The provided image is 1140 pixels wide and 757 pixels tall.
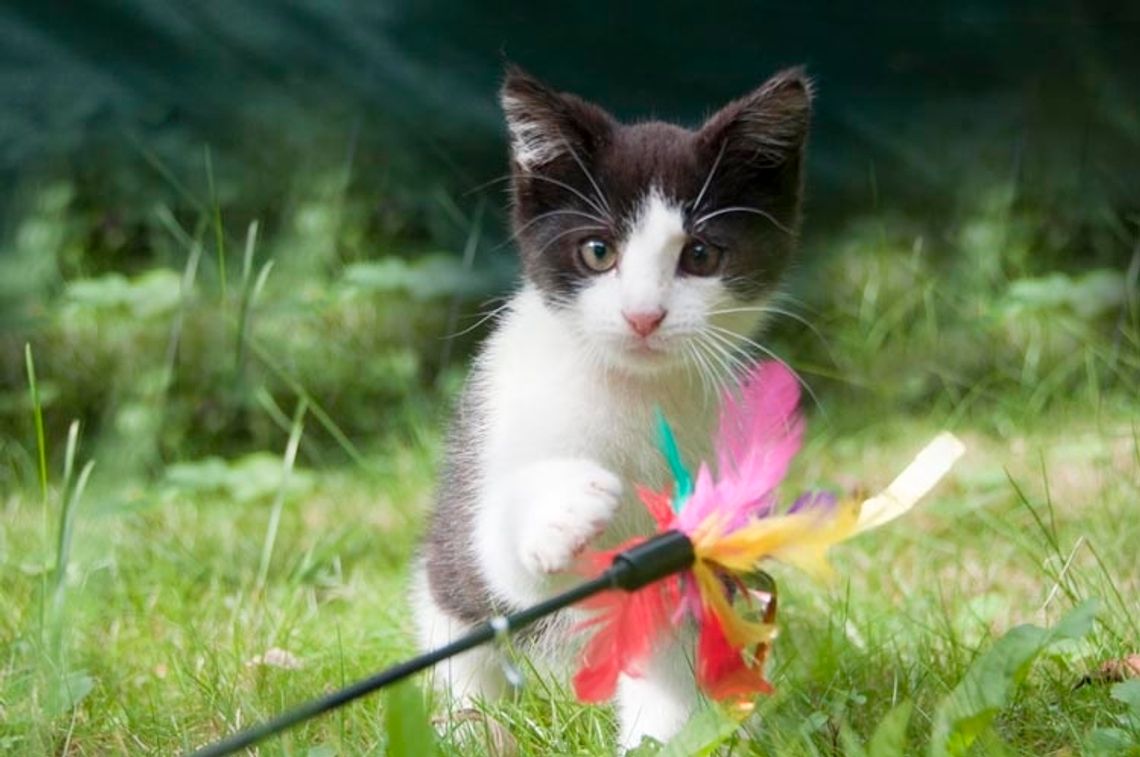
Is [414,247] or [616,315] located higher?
[616,315]

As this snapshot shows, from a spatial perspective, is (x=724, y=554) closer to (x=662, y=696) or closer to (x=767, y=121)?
(x=662, y=696)

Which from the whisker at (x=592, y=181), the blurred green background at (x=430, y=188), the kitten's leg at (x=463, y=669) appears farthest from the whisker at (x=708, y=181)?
the blurred green background at (x=430, y=188)

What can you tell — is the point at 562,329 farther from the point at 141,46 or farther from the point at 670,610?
the point at 141,46

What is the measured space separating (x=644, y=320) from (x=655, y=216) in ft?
0.49

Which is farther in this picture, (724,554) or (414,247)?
(414,247)

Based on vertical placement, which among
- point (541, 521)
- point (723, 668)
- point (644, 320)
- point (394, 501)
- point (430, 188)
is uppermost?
point (644, 320)

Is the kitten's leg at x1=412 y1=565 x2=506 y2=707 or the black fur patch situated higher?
the black fur patch

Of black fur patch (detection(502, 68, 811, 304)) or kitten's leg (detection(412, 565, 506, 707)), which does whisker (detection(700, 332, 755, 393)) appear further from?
kitten's leg (detection(412, 565, 506, 707))

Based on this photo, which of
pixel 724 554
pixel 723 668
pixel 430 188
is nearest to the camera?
pixel 724 554

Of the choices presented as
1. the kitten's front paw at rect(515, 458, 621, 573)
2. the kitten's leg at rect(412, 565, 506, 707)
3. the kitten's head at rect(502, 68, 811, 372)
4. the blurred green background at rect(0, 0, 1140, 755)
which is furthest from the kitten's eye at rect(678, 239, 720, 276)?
the blurred green background at rect(0, 0, 1140, 755)

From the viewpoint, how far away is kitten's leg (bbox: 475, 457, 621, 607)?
1527 mm

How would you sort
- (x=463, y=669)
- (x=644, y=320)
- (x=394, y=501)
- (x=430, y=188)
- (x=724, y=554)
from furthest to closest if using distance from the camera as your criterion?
(x=430, y=188), (x=394, y=501), (x=463, y=669), (x=644, y=320), (x=724, y=554)

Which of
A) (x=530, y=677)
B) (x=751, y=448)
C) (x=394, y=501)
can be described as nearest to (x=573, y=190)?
(x=751, y=448)

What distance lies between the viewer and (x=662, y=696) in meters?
1.75
